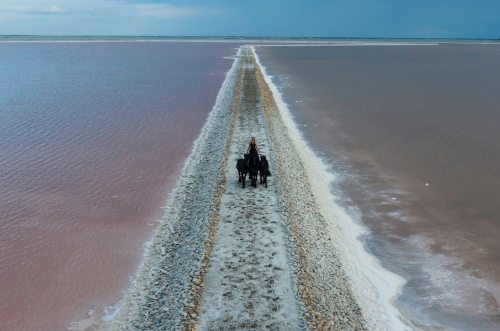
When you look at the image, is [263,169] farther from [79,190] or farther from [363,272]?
[79,190]

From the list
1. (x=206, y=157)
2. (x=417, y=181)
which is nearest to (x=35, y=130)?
(x=206, y=157)

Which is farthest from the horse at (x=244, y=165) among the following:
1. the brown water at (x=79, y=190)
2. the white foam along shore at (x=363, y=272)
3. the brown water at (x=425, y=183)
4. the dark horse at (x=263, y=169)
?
the brown water at (x=425, y=183)

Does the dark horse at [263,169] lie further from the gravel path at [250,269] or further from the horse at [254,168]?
the gravel path at [250,269]

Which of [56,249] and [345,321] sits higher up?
[345,321]

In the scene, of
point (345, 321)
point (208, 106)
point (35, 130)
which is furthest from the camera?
point (208, 106)

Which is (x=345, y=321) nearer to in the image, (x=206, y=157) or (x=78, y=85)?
(x=206, y=157)

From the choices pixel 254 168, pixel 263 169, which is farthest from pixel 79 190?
pixel 263 169
